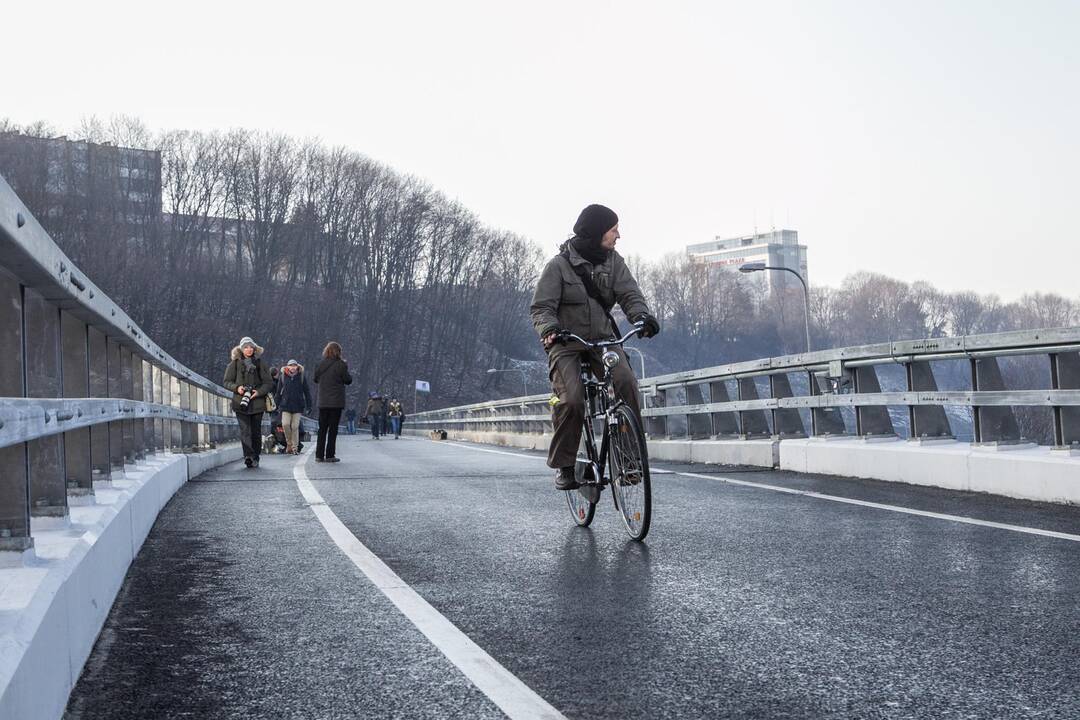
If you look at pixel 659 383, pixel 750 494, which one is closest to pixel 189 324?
pixel 659 383

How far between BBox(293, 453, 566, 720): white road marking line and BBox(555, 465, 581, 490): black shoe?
4.14 ft

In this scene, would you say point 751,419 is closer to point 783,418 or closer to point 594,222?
point 783,418

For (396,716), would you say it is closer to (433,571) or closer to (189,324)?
(433,571)

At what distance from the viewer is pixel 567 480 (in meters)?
7.47

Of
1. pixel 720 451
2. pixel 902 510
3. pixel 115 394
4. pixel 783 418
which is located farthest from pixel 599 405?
pixel 720 451

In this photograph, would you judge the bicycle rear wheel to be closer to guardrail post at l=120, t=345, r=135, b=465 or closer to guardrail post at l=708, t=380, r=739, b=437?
guardrail post at l=120, t=345, r=135, b=465

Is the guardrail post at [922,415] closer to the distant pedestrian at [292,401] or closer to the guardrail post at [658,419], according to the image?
the guardrail post at [658,419]

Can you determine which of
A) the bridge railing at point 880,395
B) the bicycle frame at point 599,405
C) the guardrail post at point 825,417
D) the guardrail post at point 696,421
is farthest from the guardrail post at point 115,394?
the guardrail post at point 696,421

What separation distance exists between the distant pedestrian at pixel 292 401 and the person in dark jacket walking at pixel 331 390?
2.49 metres

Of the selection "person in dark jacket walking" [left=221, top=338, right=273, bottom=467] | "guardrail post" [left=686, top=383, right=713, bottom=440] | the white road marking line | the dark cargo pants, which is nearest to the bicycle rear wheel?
the dark cargo pants

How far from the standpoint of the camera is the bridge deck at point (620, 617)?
3.44 meters

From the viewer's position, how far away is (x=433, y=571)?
5.80 meters

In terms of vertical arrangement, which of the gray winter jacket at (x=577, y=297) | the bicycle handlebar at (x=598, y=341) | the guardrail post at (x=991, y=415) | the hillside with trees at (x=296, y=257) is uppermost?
the hillside with trees at (x=296, y=257)

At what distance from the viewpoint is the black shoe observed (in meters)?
7.43
